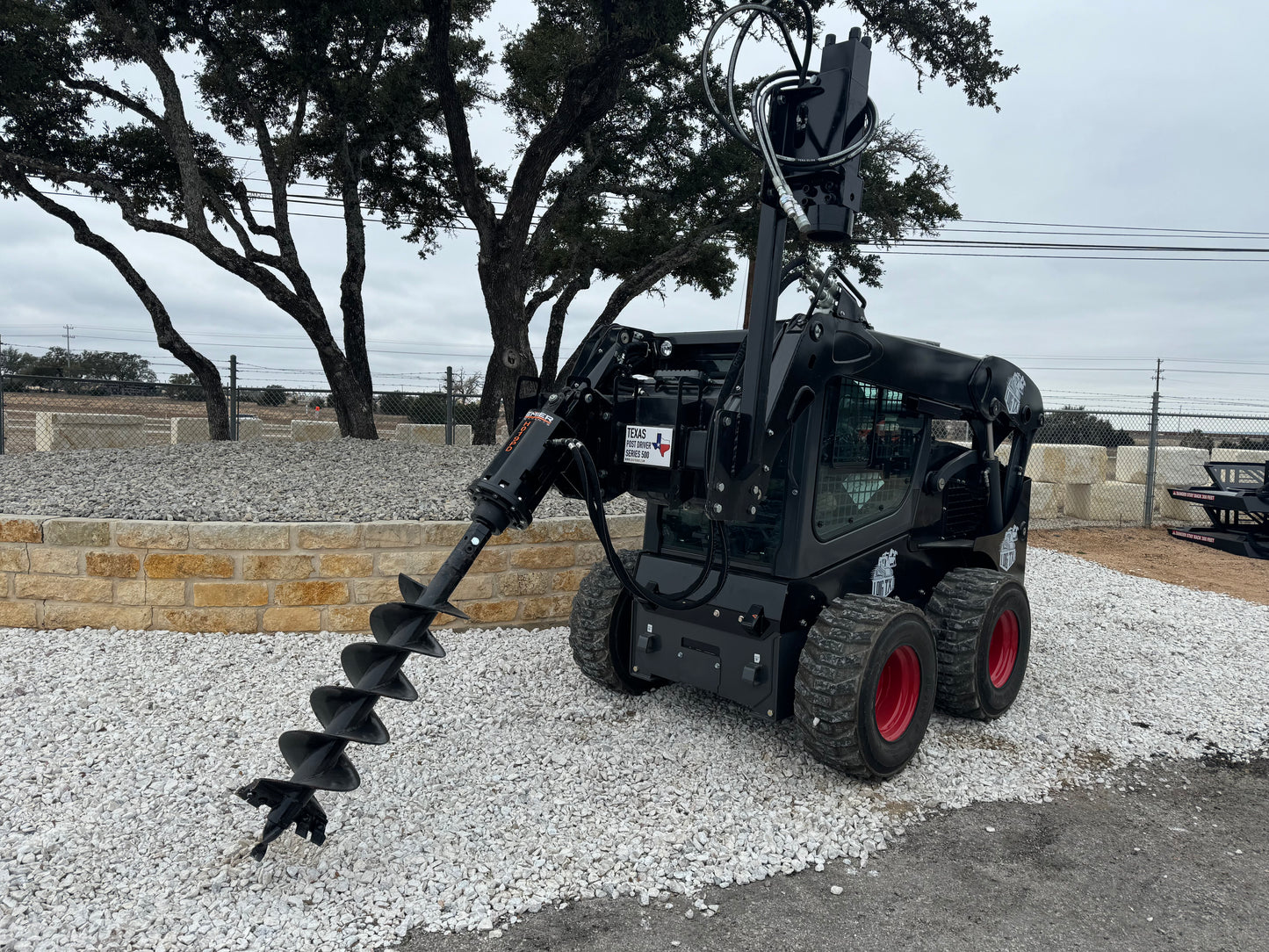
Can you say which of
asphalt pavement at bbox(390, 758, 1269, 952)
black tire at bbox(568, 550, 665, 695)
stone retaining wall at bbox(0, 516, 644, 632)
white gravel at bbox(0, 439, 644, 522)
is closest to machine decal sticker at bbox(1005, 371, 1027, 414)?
asphalt pavement at bbox(390, 758, 1269, 952)

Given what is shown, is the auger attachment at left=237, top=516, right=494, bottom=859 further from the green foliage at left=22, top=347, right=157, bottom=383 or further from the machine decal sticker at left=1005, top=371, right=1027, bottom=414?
the green foliage at left=22, top=347, right=157, bottom=383

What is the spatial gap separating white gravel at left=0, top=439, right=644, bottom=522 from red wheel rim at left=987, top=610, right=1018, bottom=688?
9.12ft

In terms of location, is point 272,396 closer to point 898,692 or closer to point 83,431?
point 83,431

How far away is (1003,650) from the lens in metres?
4.63

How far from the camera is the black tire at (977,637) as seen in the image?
419 cm

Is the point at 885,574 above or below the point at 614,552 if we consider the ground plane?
below

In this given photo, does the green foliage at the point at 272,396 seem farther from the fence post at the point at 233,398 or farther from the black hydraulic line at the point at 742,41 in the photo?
the black hydraulic line at the point at 742,41

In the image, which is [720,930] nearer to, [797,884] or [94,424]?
[797,884]

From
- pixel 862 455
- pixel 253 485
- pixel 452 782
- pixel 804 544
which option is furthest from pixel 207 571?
pixel 862 455

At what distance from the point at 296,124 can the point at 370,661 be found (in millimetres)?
10805

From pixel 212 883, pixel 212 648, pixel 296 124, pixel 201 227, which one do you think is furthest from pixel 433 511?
pixel 296 124

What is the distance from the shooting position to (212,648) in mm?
5039

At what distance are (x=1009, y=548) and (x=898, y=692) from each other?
1.90 meters

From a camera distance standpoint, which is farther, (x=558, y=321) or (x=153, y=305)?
(x=558, y=321)
